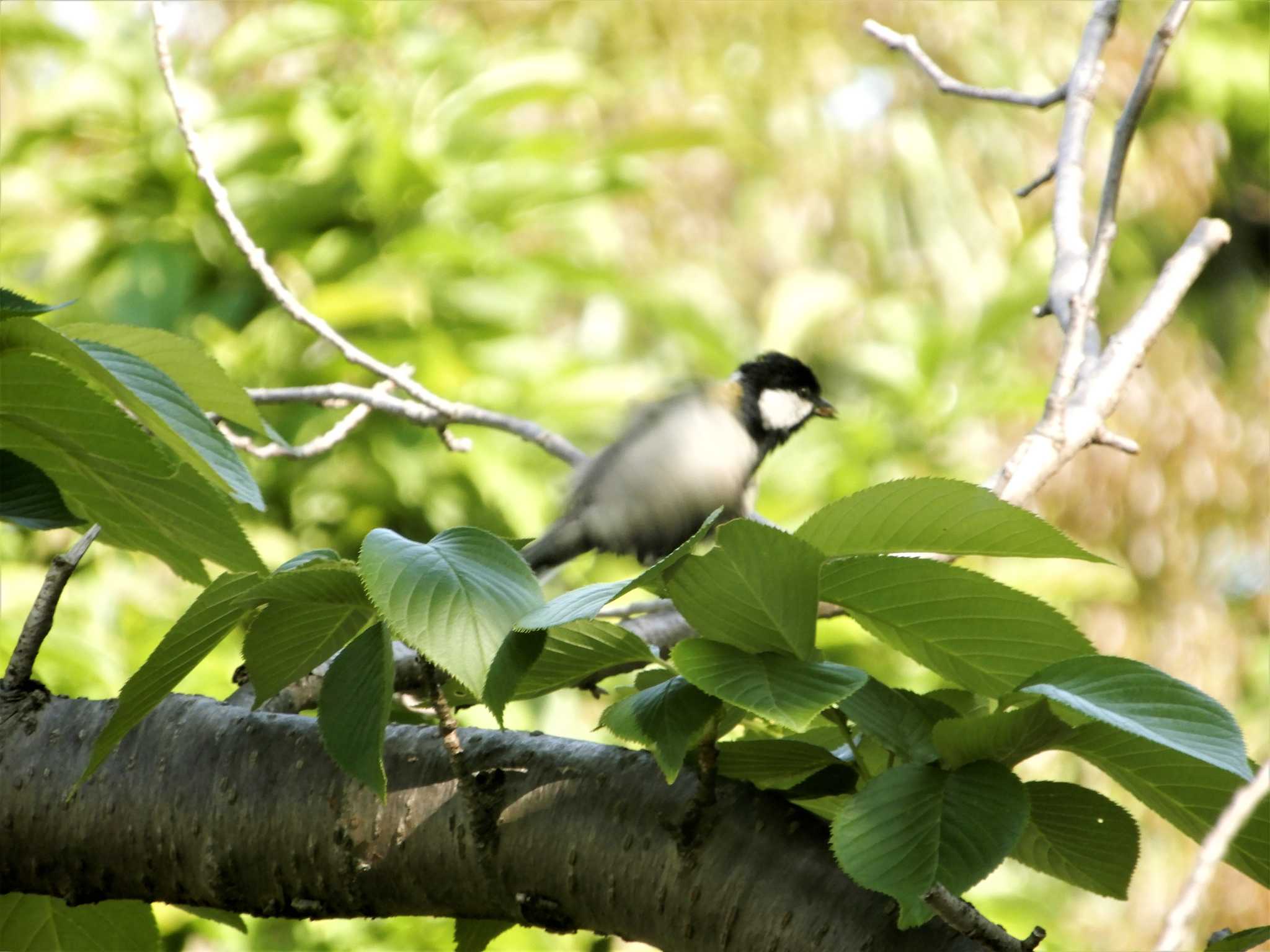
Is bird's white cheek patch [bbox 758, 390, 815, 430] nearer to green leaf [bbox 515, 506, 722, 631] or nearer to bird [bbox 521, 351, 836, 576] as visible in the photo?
bird [bbox 521, 351, 836, 576]

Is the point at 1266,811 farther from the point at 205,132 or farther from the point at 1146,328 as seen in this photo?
the point at 205,132

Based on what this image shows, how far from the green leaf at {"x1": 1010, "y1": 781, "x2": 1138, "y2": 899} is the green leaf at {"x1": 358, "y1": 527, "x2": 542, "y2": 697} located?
30 cm

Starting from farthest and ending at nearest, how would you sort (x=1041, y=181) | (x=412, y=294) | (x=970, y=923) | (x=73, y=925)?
(x=412, y=294), (x=1041, y=181), (x=73, y=925), (x=970, y=923)

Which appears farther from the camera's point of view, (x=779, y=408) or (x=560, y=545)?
(x=779, y=408)

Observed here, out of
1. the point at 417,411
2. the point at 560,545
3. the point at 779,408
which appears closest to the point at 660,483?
the point at 560,545

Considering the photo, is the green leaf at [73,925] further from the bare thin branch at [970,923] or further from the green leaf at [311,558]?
the bare thin branch at [970,923]

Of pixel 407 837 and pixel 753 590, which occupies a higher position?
pixel 753 590

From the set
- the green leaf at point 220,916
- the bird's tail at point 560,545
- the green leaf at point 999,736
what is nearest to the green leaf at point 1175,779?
the green leaf at point 999,736

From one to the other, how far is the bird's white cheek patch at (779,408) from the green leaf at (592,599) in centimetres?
209

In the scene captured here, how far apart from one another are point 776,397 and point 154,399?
2.05 metres

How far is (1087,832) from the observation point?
72 centimetres

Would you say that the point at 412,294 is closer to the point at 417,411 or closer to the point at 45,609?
the point at 417,411

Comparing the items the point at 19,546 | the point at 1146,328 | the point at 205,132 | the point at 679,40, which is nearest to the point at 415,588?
the point at 1146,328

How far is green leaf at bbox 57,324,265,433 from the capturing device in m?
0.96
